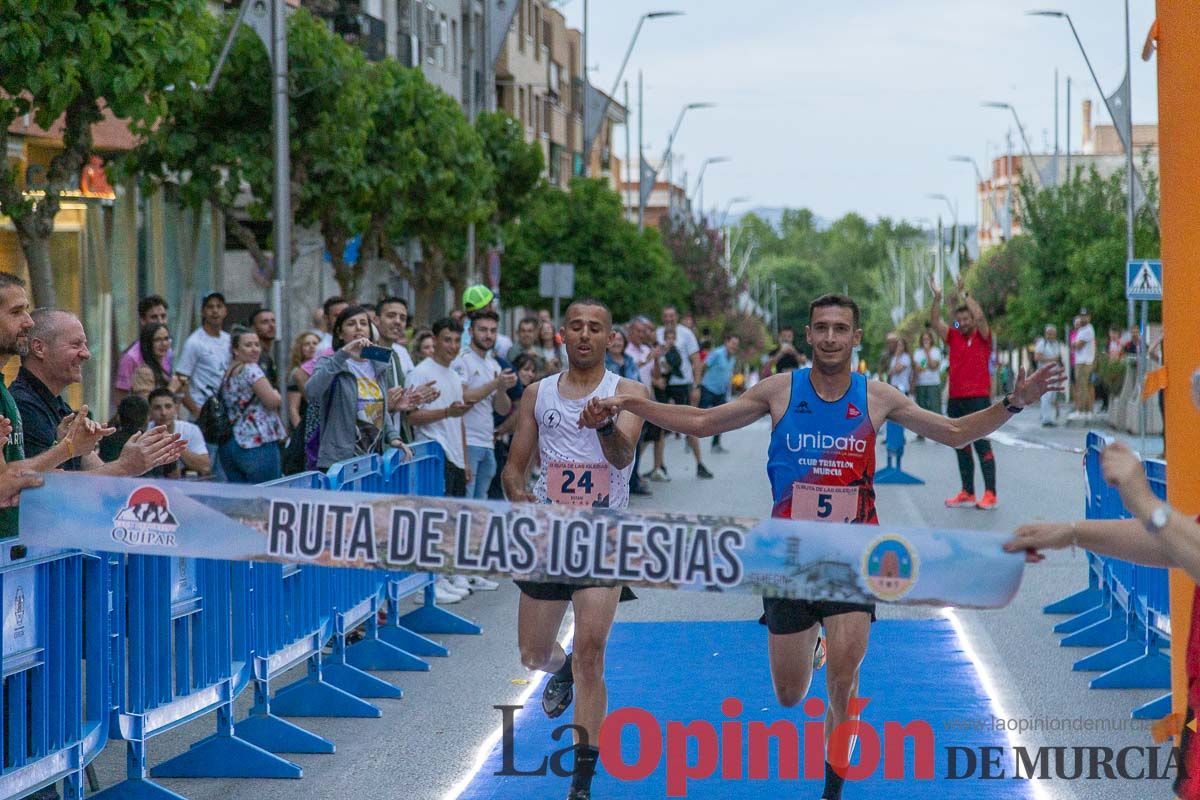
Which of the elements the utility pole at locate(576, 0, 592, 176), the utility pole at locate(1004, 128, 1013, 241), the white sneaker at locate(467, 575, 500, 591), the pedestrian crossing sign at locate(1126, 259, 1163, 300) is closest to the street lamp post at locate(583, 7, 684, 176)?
the utility pole at locate(576, 0, 592, 176)

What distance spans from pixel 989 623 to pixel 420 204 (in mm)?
22149

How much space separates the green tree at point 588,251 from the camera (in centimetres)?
5206

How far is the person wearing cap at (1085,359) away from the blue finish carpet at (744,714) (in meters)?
28.9

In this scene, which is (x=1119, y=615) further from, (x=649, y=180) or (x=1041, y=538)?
(x=649, y=180)

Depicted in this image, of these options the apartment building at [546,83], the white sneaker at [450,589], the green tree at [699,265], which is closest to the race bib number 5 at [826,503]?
the white sneaker at [450,589]

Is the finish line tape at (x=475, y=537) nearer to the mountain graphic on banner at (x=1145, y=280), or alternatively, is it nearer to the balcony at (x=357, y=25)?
the mountain graphic on banner at (x=1145, y=280)

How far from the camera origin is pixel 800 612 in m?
7.10

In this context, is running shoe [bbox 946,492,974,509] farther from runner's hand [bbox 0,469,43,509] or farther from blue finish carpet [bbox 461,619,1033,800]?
runner's hand [bbox 0,469,43,509]

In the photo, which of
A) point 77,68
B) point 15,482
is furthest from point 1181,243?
point 77,68

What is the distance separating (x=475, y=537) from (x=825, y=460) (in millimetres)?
1538

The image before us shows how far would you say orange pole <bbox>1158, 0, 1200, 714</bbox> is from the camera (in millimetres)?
6914

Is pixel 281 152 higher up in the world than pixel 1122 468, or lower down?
higher up

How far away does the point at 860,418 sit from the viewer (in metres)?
7.39

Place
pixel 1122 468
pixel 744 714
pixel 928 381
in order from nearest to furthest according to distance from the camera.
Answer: pixel 1122 468
pixel 744 714
pixel 928 381
